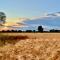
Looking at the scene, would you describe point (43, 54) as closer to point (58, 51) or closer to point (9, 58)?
point (58, 51)

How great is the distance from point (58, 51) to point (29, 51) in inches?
31.6

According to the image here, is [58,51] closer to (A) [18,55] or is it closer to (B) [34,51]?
(B) [34,51]

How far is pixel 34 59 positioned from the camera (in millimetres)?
6836

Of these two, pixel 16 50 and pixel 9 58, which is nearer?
pixel 9 58

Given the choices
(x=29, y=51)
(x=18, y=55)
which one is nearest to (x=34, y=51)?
(x=29, y=51)

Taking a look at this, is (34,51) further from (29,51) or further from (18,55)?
(18,55)

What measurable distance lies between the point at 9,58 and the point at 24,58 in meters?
0.42

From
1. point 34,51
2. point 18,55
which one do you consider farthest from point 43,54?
point 18,55

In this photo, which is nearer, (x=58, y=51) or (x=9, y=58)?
(x=9, y=58)

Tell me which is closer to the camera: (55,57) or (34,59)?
(34,59)

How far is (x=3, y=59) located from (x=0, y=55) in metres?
0.19

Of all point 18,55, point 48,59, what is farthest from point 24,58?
point 48,59

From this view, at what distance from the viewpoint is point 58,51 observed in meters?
7.46

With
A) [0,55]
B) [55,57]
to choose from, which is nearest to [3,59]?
[0,55]
